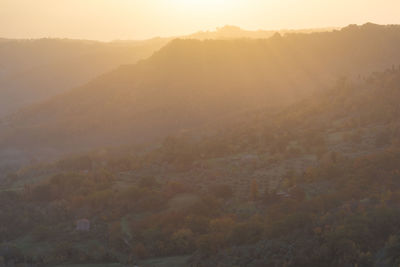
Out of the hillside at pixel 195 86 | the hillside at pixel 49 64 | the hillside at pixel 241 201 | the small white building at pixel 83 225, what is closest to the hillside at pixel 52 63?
the hillside at pixel 49 64

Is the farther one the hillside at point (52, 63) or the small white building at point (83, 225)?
the hillside at point (52, 63)

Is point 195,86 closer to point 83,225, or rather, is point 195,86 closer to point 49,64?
point 83,225

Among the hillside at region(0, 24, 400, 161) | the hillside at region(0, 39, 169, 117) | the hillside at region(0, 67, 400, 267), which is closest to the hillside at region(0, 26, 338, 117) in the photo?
the hillside at region(0, 39, 169, 117)

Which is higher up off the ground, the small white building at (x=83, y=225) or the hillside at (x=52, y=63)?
the hillside at (x=52, y=63)

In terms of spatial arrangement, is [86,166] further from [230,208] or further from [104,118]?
[104,118]

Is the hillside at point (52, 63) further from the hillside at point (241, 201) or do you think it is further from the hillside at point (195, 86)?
the hillside at point (241, 201)

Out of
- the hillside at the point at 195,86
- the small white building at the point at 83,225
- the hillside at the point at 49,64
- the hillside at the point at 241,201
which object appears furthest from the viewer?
the hillside at the point at 49,64

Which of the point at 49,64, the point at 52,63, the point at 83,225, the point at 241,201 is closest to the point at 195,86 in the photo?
the point at 241,201

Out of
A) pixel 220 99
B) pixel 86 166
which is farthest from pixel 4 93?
pixel 86 166
